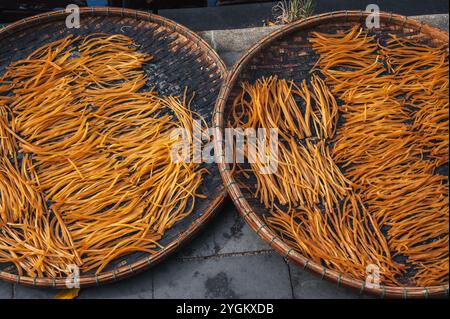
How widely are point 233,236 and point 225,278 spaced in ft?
0.85

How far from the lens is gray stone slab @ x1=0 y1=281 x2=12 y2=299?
309cm

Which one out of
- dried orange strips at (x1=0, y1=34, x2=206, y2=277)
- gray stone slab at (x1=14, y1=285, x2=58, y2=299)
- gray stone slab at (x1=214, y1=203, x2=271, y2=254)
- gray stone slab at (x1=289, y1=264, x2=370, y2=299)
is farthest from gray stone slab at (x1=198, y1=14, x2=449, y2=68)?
gray stone slab at (x1=14, y1=285, x2=58, y2=299)

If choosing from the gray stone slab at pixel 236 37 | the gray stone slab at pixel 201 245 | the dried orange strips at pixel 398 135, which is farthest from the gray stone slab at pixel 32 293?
the gray stone slab at pixel 236 37

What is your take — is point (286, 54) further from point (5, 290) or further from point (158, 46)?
point (5, 290)

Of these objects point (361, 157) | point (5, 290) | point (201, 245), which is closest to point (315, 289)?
point (201, 245)

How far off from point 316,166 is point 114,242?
1137mm

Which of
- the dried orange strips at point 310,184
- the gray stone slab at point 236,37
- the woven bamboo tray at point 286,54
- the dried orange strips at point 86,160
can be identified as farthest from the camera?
the gray stone slab at point 236,37

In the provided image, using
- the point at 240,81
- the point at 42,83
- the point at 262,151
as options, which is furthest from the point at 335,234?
the point at 42,83

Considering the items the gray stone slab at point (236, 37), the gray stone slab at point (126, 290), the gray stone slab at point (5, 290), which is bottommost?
the gray stone slab at point (5, 290)

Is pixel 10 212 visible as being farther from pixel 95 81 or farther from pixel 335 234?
pixel 335 234

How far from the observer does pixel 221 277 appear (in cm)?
315

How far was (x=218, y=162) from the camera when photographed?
316cm

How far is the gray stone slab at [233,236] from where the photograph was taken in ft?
10.7

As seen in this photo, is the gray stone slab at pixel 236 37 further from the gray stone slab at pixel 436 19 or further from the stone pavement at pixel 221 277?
the stone pavement at pixel 221 277
